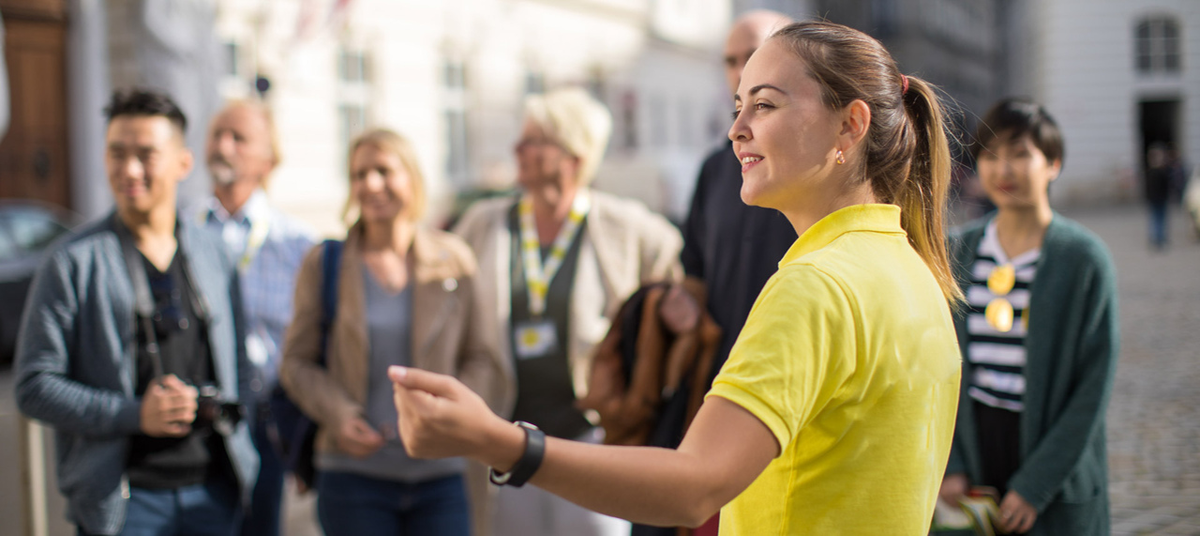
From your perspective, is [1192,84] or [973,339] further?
[1192,84]

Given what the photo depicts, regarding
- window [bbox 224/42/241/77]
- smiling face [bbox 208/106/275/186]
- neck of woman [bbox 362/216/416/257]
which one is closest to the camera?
neck of woman [bbox 362/216/416/257]

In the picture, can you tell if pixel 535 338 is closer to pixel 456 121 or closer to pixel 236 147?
pixel 236 147

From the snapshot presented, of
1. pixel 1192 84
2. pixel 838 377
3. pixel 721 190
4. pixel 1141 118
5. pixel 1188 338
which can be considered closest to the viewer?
pixel 838 377

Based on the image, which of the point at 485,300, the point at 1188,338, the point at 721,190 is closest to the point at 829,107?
the point at 721,190

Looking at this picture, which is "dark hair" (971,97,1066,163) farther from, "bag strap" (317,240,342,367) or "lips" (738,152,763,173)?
"bag strap" (317,240,342,367)

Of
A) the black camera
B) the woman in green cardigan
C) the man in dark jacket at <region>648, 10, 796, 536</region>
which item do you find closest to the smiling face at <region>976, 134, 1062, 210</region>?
the woman in green cardigan

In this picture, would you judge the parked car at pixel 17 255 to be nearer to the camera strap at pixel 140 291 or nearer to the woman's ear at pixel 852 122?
the camera strap at pixel 140 291

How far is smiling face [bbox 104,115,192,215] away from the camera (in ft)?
9.76

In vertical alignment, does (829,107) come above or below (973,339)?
above

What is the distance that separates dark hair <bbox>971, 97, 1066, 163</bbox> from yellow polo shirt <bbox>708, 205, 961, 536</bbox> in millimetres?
1636

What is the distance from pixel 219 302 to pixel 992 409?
238 centimetres

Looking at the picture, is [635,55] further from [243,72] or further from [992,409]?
[992,409]

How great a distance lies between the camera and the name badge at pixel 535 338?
12.6 ft

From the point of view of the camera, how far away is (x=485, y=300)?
3.92 m
